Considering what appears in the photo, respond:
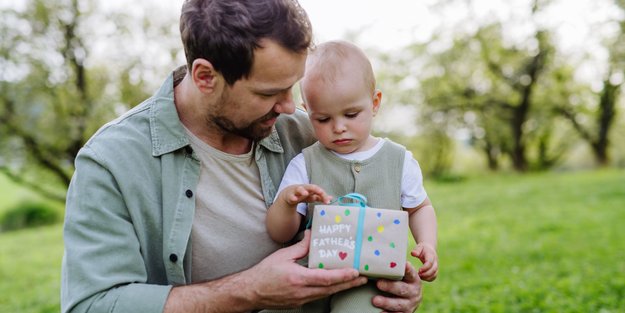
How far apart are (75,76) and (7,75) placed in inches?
60.7

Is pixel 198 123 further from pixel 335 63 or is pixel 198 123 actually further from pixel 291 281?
pixel 291 281

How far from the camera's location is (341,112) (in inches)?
96.1

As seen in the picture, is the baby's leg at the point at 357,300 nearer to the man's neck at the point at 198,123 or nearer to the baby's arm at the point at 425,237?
the baby's arm at the point at 425,237

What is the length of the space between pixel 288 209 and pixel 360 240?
34 centimetres

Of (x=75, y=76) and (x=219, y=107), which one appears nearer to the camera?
(x=219, y=107)

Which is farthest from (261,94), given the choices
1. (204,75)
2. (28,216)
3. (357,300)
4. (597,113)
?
(597,113)

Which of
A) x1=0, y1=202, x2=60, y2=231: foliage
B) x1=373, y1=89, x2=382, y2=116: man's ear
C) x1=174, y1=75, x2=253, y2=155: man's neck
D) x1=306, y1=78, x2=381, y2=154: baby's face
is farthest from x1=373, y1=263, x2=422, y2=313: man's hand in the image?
x1=0, y1=202, x2=60, y2=231: foliage

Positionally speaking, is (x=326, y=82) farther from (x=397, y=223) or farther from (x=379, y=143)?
(x=397, y=223)

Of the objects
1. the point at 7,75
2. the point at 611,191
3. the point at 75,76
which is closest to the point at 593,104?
the point at 611,191

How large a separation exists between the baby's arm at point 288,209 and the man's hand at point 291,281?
195 millimetres

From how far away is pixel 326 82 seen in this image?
95.4 inches

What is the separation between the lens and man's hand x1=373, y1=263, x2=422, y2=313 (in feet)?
7.37

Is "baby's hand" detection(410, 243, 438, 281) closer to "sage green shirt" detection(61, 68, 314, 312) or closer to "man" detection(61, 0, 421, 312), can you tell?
"man" detection(61, 0, 421, 312)

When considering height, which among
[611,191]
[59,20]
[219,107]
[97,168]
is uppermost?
[59,20]
